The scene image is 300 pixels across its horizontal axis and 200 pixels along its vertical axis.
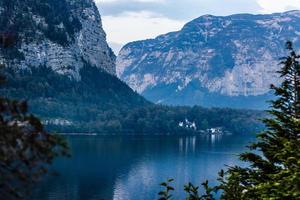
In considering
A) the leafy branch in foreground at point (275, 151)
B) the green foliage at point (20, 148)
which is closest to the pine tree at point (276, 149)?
the leafy branch in foreground at point (275, 151)

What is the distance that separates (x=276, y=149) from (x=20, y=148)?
52.6ft

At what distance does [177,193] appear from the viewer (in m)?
163

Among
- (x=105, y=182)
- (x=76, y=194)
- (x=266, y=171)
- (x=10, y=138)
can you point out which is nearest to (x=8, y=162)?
(x=10, y=138)

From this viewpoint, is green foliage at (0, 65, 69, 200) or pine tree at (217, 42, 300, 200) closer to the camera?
green foliage at (0, 65, 69, 200)

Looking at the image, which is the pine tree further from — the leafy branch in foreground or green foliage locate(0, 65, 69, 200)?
green foliage locate(0, 65, 69, 200)

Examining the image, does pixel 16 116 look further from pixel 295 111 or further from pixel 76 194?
pixel 76 194

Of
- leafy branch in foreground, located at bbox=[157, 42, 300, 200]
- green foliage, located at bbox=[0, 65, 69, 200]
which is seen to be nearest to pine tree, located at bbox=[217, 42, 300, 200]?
leafy branch in foreground, located at bbox=[157, 42, 300, 200]

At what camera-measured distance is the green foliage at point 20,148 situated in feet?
29.8

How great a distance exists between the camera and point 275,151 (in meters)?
22.9

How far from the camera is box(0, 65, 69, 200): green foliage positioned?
358 inches

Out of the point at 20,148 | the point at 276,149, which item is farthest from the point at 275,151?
the point at 20,148

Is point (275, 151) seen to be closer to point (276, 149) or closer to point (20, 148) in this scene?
point (276, 149)

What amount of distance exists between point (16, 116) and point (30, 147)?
699 mm

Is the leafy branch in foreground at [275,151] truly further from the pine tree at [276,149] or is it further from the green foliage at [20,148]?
the green foliage at [20,148]
